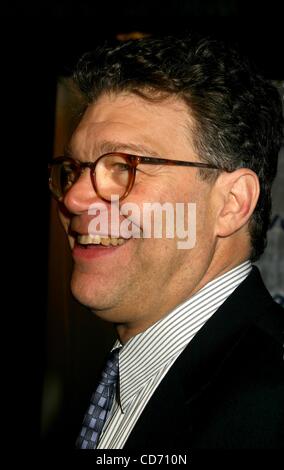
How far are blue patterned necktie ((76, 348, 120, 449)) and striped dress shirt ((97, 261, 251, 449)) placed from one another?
0.21 ft

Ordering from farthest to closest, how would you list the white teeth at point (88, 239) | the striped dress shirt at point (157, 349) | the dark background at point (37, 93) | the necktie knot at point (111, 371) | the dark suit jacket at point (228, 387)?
the dark background at point (37, 93) → the necktie knot at point (111, 371) → the white teeth at point (88, 239) → the striped dress shirt at point (157, 349) → the dark suit jacket at point (228, 387)

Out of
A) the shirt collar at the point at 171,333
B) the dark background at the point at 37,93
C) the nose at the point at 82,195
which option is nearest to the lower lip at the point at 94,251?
the nose at the point at 82,195

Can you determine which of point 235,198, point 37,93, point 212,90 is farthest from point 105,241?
point 37,93

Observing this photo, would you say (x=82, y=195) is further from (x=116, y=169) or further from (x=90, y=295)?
(x=90, y=295)

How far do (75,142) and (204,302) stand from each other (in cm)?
A: 53

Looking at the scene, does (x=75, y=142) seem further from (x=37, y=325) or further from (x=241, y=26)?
(x=37, y=325)

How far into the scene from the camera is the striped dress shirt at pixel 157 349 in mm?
1230

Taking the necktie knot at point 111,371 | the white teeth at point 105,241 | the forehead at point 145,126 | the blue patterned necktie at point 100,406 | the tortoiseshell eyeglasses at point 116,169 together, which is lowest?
the blue patterned necktie at point 100,406

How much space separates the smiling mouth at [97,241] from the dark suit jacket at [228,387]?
30cm

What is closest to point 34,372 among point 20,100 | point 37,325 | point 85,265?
point 37,325

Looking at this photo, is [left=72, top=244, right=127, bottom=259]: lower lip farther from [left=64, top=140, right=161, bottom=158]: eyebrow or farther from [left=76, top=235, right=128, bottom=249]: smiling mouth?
[left=64, top=140, right=161, bottom=158]: eyebrow

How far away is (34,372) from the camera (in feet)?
9.94

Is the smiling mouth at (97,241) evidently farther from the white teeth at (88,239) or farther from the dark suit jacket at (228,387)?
the dark suit jacket at (228,387)

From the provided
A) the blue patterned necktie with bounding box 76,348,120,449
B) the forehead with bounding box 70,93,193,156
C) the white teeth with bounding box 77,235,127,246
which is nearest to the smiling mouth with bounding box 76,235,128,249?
the white teeth with bounding box 77,235,127,246
